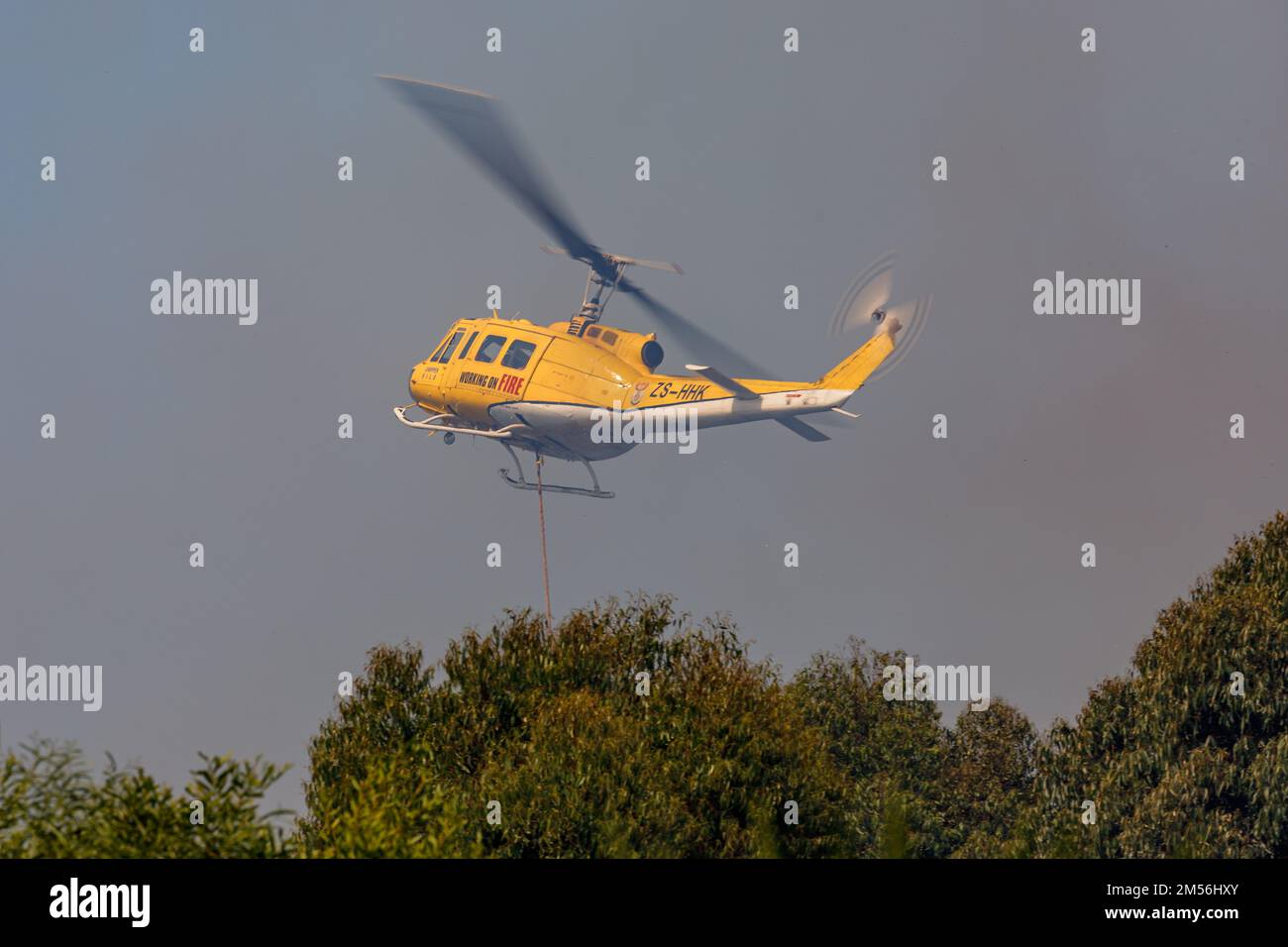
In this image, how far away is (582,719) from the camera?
57.5 metres

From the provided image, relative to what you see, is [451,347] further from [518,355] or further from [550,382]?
[550,382]

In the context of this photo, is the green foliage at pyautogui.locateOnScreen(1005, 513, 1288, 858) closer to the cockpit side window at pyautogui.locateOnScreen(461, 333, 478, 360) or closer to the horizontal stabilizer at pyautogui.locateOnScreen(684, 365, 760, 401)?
the horizontal stabilizer at pyautogui.locateOnScreen(684, 365, 760, 401)

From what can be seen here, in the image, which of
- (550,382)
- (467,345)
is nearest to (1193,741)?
(550,382)

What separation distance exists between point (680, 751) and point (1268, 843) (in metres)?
19.8

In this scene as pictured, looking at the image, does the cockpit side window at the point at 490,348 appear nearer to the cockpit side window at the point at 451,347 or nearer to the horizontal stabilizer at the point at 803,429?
the cockpit side window at the point at 451,347

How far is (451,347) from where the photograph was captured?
85.2m

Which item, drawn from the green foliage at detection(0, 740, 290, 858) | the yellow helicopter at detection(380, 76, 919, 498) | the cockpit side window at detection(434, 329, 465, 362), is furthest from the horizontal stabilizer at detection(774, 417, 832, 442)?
the green foliage at detection(0, 740, 290, 858)

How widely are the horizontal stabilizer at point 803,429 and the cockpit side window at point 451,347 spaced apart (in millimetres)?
16324

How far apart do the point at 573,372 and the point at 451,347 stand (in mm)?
7173

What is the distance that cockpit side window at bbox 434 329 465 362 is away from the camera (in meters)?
85.0

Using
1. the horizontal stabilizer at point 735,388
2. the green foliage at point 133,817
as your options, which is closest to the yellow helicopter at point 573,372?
the horizontal stabilizer at point 735,388

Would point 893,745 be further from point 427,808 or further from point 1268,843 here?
point 427,808
